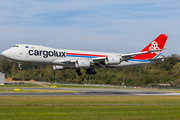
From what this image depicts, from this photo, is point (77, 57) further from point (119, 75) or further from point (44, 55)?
point (119, 75)

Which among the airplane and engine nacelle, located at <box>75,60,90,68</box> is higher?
the airplane

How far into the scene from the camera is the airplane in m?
56.8

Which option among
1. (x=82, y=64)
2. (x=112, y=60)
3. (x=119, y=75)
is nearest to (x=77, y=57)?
(x=82, y=64)

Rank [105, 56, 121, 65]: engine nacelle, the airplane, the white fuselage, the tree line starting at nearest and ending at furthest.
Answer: the white fuselage, the airplane, [105, 56, 121, 65]: engine nacelle, the tree line

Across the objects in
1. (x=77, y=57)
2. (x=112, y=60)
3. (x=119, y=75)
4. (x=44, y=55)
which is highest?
(x=44, y=55)

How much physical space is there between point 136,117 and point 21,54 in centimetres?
3455

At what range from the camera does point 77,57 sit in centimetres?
6247

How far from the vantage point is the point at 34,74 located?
196 meters

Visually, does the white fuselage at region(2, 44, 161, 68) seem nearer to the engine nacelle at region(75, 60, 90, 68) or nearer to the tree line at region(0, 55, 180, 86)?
the engine nacelle at region(75, 60, 90, 68)

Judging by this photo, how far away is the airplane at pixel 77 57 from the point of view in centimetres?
5681

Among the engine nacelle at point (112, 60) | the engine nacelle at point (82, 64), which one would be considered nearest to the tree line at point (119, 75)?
the engine nacelle at point (112, 60)

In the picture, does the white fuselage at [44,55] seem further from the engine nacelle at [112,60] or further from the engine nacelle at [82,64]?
the engine nacelle at [112,60]

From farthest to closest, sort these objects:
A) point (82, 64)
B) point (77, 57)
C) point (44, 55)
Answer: point (77, 57) → point (82, 64) → point (44, 55)

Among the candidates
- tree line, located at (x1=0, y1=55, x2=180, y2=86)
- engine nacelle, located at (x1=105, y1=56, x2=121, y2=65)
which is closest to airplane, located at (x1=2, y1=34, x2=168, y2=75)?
engine nacelle, located at (x1=105, y1=56, x2=121, y2=65)
